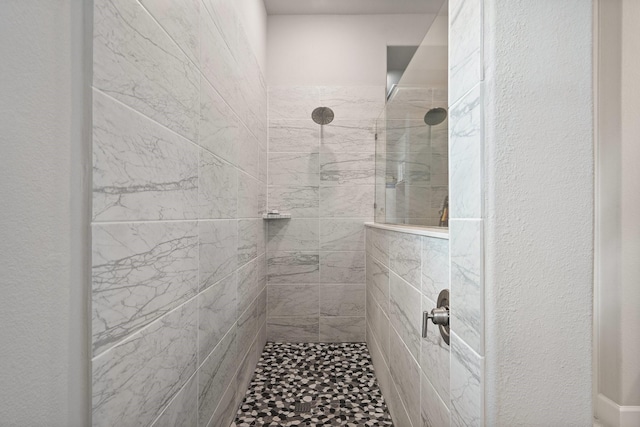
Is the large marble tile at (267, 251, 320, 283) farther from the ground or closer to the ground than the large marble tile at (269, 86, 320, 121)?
closer to the ground

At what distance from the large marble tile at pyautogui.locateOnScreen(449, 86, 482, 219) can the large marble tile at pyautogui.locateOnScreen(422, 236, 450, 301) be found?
27 cm

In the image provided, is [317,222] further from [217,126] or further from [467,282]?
[467,282]

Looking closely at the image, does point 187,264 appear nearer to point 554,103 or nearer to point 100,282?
point 100,282

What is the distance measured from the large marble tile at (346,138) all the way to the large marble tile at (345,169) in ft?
0.17

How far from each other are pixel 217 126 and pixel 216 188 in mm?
284

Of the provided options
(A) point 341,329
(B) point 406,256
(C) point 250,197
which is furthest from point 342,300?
(B) point 406,256

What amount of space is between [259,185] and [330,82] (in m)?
1.19

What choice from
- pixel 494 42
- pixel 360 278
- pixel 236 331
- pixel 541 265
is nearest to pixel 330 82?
pixel 360 278

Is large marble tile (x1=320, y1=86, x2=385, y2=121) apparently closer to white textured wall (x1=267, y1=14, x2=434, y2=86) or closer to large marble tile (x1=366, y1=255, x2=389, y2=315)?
white textured wall (x1=267, y1=14, x2=434, y2=86)

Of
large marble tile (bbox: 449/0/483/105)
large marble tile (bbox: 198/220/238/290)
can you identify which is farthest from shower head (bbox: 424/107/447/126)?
large marble tile (bbox: 198/220/238/290)

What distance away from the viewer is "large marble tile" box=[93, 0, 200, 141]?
0.69m

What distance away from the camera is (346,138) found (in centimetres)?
290

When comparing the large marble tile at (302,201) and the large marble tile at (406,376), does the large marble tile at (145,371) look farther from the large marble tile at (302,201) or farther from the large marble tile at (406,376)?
the large marble tile at (302,201)

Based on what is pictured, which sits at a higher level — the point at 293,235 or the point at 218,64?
the point at 218,64
